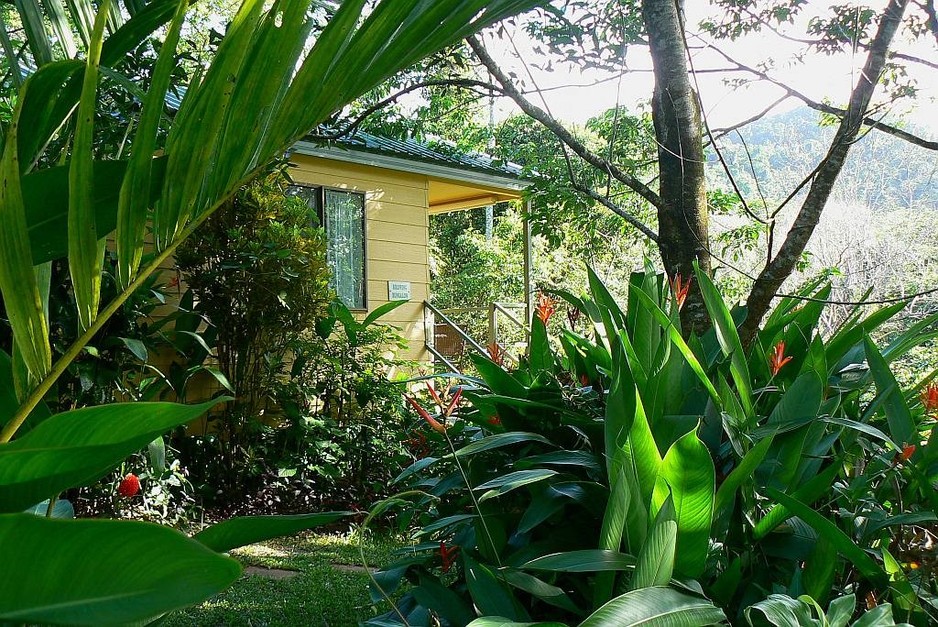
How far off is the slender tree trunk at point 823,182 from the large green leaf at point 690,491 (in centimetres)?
215

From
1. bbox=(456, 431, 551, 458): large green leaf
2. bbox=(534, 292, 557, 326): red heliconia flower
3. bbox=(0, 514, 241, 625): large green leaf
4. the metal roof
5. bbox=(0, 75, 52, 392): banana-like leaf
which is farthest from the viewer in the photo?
the metal roof

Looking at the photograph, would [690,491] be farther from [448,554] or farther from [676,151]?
[676,151]

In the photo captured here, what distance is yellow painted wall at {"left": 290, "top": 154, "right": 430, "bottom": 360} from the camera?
29.6ft

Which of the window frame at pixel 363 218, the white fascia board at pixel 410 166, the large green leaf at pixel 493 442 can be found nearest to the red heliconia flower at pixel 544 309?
the large green leaf at pixel 493 442

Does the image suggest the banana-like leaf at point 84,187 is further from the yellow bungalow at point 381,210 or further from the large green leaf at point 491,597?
the yellow bungalow at point 381,210

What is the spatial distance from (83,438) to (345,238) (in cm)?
845

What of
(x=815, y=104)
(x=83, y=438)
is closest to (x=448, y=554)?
(x=83, y=438)

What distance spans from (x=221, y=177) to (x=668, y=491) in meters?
0.91

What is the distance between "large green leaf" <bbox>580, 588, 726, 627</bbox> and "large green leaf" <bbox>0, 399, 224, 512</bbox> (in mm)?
722

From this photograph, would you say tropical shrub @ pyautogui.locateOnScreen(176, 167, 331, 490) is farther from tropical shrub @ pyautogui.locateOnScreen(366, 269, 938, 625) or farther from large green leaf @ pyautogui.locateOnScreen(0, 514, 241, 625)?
large green leaf @ pyautogui.locateOnScreen(0, 514, 241, 625)

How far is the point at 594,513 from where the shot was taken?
1758 mm

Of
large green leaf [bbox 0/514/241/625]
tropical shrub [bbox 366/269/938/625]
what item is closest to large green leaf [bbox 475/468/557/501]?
tropical shrub [bbox 366/269/938/625]

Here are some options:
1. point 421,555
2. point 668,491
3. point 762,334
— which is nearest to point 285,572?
point 421,555

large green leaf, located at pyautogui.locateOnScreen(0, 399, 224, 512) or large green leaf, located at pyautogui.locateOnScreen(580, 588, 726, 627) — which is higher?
large green leaf, located at pyautogui.locateOnScreen(0, 399, 224, 512)
